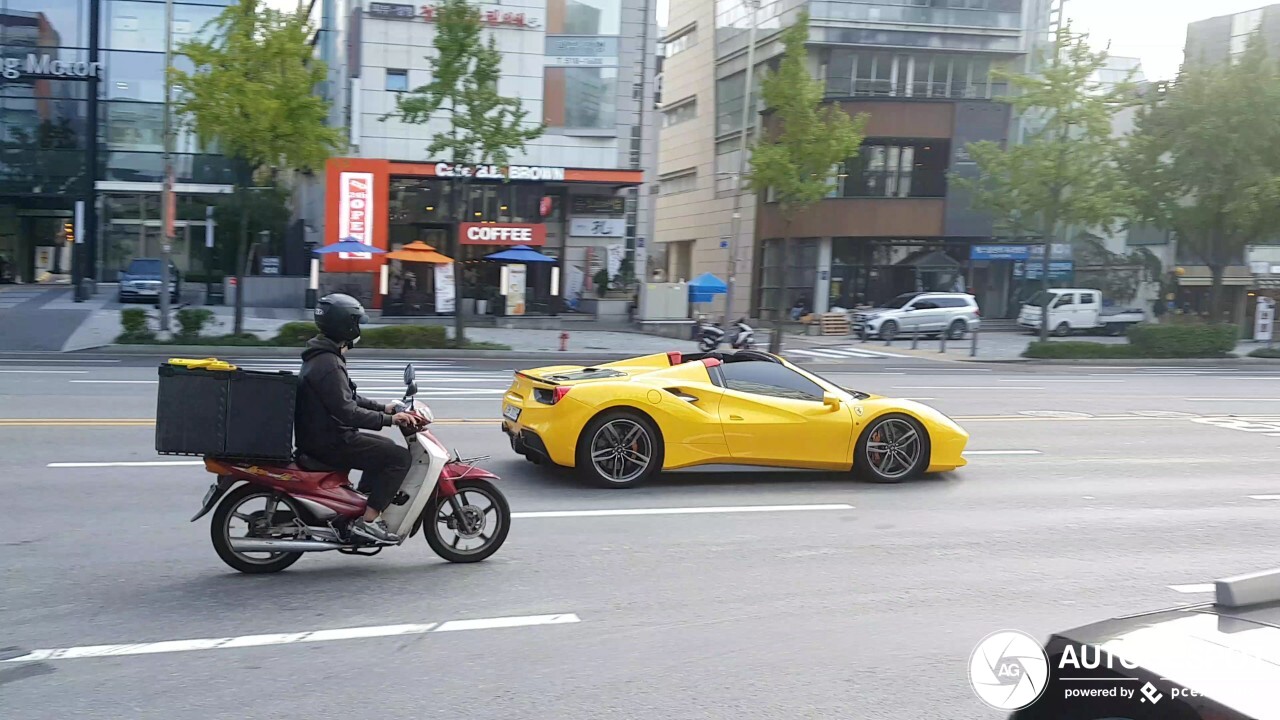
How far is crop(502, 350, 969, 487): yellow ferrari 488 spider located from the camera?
9695 millimetres

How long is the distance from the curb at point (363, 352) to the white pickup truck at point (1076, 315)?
22.2 meters

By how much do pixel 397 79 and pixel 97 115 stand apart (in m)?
13.0

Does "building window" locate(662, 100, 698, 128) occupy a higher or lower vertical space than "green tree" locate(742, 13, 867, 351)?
higher

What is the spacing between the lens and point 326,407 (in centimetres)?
640

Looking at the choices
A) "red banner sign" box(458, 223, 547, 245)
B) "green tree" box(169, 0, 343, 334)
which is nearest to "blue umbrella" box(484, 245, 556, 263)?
"red banner sign" box(458, 223, 547, 245)

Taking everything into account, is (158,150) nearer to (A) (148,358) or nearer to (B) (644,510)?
(A) (148,358)

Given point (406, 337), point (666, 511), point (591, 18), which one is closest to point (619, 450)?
point (666, 511)

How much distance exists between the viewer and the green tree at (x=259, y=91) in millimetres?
24297

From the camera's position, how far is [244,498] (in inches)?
254

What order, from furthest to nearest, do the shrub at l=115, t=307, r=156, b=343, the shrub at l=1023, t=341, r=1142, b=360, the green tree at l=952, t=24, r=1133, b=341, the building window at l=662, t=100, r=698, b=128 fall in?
the building window at l=662, t=100, r=698, b=128 → the green tree at l=952, t=24, r=1133, b=341 → the shrub at l=1023, t=341, r=1142, b=360 → the shrub at l=115, t=307, r=156, b=343

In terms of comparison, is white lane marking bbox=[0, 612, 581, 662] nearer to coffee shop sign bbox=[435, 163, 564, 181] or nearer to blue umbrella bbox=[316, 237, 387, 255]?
blue umbrella bbox=[316, 237, 387, 255]

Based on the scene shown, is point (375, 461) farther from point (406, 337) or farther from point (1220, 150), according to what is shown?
point (1220, 150)

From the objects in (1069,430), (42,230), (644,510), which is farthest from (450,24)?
(42,230)

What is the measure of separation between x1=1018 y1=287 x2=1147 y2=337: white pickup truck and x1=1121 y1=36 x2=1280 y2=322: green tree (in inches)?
211
